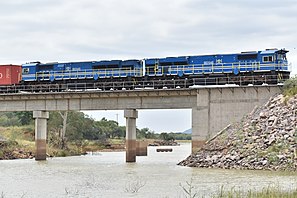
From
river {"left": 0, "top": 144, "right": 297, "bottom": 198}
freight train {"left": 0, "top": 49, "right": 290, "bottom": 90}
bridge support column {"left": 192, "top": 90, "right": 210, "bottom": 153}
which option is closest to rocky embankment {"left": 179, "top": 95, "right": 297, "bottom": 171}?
bridge support column {"left": 192, "top": 90, "right": 210, "bottom": 153}

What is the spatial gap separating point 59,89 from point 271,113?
21696 millimetres

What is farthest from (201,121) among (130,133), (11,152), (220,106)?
(11,152)

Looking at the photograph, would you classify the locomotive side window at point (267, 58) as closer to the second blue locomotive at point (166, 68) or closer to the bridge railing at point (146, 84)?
the second blue locomotive at point (166, 68)

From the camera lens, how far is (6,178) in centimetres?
3253

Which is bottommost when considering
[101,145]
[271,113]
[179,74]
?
[101,145]

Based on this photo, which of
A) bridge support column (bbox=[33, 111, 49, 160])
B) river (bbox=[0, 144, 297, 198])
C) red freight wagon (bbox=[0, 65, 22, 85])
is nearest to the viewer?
river (bbox=[0, 144, 297, 198])

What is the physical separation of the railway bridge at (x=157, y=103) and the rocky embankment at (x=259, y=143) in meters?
1.05

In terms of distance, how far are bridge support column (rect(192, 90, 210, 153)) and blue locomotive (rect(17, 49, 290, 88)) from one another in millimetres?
3064

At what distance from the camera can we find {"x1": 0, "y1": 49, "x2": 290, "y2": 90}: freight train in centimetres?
4369

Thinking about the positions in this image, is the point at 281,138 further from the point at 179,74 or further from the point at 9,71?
the point at 9,71

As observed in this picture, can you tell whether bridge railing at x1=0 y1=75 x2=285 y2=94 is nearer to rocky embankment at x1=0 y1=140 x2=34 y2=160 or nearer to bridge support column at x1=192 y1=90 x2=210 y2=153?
bridge support column at x1=192 y1=90 x2=210 y2=153

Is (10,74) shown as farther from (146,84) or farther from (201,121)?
(201,121)

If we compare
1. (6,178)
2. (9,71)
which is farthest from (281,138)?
(9,71)

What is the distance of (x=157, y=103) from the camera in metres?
45.1
